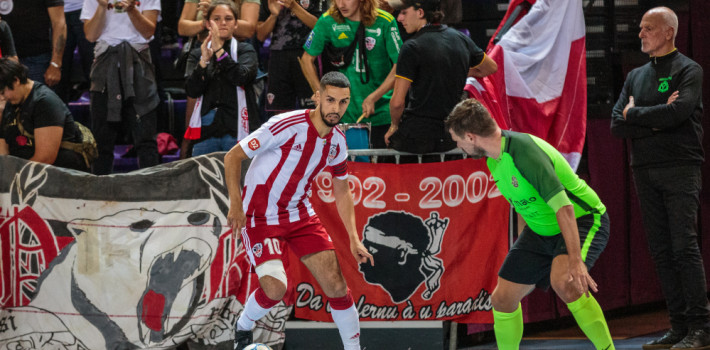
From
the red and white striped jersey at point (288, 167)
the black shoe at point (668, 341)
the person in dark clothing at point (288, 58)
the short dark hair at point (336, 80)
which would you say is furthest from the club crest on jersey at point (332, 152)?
the black shoe at point (668, 341)

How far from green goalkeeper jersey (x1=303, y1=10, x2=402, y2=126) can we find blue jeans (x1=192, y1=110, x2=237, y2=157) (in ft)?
3.34

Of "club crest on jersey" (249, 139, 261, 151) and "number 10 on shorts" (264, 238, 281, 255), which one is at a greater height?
"club crest on jersey" (249, 139, 261, 151)

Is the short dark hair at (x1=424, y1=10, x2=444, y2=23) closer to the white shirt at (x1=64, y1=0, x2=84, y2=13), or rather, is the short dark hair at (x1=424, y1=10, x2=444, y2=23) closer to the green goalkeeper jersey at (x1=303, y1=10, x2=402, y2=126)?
the green goalkeeper jersey at (x1=303, y1=10, x2=402, y2=126)

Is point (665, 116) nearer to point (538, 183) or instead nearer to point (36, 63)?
point (538, 183)

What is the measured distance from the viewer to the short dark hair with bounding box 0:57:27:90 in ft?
25.2

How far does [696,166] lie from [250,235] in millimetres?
3654

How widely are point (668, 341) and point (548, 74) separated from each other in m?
2.46

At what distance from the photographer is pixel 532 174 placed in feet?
19.6

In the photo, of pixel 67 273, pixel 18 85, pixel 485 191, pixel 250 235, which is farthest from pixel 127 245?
pixel 485 191

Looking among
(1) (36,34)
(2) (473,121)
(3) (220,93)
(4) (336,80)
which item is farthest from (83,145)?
(2) (473,121)

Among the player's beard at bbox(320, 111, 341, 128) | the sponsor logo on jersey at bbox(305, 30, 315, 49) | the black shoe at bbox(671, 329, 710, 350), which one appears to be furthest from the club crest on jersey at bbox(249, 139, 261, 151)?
the black shoe at bbox(671, 329, 710, 350)

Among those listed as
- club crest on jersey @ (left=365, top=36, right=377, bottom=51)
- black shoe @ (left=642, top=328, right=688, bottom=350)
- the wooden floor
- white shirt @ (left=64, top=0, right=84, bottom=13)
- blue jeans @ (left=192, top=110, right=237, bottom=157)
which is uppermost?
white shirt @ (left=64, top=0, right=84, bottom=13)

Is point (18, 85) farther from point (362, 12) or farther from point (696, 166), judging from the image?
point (696, 166)

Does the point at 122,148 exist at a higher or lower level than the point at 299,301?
higher
